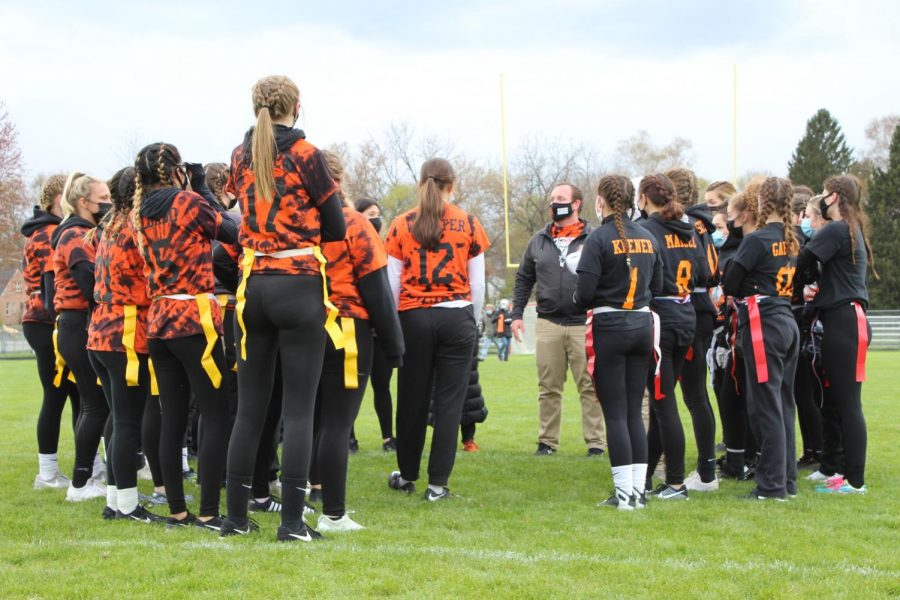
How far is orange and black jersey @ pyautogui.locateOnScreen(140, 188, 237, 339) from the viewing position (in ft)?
16.4

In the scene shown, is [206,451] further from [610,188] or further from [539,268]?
[539,268]

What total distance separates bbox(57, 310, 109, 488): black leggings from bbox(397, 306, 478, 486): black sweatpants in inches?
77.9

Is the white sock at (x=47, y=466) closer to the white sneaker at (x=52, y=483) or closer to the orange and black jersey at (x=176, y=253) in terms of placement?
the white sneaker at (x=52, y=483)

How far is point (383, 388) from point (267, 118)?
433 cm

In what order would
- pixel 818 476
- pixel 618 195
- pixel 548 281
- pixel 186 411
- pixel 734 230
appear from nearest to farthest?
pixel 186 411
pixel 618 195
pixel 734 230
pixel 818 476
pixel 548 281

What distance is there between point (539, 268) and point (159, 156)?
413cm

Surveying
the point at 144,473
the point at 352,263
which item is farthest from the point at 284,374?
the point at 144,473

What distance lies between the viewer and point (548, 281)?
8.44m

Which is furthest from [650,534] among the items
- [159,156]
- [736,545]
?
[159,156]

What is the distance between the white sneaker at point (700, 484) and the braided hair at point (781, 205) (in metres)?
1.70

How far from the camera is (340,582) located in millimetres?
4023

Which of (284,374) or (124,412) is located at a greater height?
(284,374)

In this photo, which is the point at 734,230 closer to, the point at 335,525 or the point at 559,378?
the point at 559,378

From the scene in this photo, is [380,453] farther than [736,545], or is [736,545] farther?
[380,453]
